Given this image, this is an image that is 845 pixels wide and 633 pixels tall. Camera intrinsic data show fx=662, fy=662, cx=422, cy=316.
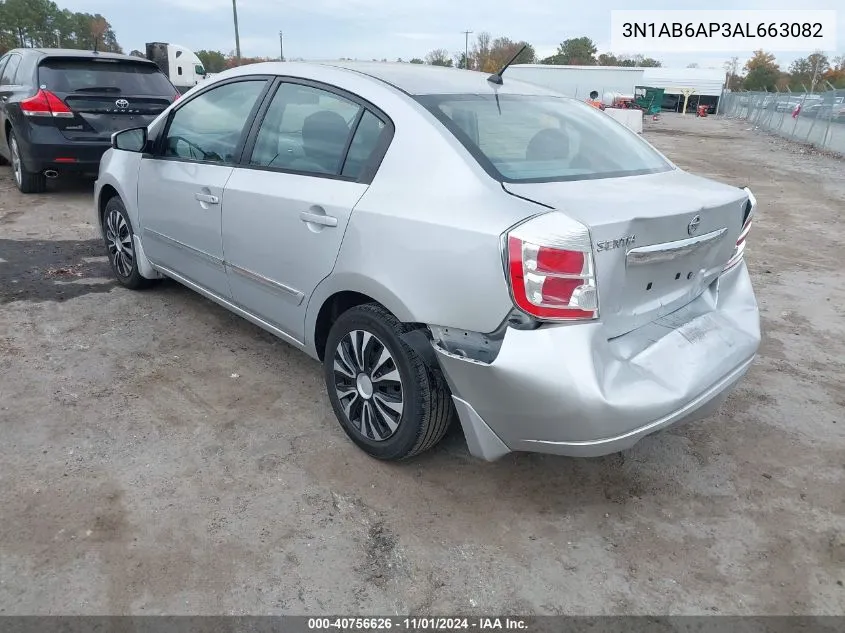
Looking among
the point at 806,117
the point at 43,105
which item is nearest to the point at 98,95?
the point at 43,105

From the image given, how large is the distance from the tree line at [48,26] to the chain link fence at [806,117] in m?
71.9

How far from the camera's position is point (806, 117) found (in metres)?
21.7

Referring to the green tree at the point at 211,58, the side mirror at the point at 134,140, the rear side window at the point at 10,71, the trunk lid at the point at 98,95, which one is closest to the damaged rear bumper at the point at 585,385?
the side mirror at the point at 134,140

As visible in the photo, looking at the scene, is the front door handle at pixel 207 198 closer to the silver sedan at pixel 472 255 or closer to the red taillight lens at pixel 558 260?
the silver sedan at pixel 472 255

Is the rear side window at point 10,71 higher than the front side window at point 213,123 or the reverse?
higher

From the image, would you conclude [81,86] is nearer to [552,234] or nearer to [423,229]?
[423,229]

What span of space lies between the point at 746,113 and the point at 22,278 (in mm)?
44138

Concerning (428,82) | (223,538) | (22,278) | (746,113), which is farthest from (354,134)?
(746,113)

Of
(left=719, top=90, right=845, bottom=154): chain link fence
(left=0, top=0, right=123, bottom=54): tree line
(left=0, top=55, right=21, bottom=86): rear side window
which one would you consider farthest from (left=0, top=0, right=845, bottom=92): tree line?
(left=0, top=55, right=21, bottom=86): rear side window


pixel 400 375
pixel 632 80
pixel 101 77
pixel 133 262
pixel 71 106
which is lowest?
pixel 133 262

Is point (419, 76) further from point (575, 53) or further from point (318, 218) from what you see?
point (575, 53)

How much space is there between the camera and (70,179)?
927 centimetres

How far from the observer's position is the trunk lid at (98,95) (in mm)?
7266

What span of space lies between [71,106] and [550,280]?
22.8 feet
